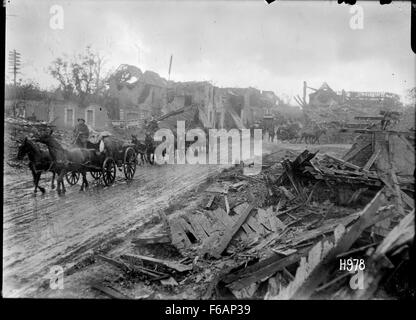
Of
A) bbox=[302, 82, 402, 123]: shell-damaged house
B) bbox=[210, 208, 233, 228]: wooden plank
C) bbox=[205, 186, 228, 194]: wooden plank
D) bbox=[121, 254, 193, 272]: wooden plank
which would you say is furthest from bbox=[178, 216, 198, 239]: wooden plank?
bbox=[302, 82, 402, 123]: shell-damaged house

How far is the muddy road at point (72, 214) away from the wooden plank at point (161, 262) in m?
0.54

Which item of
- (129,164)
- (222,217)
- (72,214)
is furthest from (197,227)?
(72,214)

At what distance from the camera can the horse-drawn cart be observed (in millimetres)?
6605

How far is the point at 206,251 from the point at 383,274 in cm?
281

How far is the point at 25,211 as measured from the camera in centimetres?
557

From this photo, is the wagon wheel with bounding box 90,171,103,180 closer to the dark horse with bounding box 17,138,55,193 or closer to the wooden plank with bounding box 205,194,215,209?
the dark horse with bounding box 17,138,55,193

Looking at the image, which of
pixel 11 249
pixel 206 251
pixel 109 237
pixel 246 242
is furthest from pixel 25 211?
pixel 246 242

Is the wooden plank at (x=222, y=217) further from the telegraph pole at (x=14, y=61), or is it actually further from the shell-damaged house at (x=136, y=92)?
the telegraph pole at (x=14, y=61)

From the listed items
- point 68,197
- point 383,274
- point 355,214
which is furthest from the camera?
point 68,197

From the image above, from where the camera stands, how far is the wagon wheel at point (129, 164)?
21.8ft

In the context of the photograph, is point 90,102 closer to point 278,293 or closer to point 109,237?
point 109,237

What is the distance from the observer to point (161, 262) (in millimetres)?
5199

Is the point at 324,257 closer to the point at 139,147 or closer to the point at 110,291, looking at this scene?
the point at 110,291

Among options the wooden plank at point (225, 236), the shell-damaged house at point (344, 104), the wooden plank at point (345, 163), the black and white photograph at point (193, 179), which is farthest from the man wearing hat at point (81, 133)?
the wooden plank at point (345, 163)
